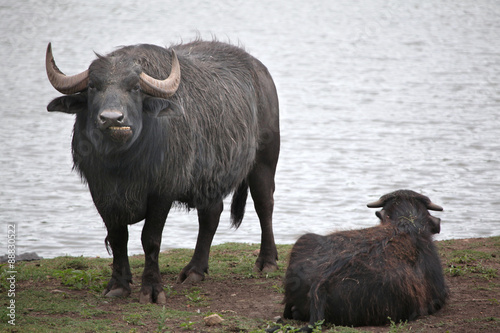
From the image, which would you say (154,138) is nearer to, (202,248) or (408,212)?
(202,248)

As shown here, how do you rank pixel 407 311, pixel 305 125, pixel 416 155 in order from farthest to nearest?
1. pixel 305 125
2. pixel 416 155
3. pixel 407 311

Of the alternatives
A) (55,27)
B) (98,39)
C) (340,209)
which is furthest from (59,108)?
(55,27)

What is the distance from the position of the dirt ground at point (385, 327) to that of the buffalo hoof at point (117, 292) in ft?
0.27

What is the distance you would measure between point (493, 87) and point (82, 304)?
19.2 m

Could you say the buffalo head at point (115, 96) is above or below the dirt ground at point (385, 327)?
above

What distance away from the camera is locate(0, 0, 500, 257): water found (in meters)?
11.3

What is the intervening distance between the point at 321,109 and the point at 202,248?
1373 cm

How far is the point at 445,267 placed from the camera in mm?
7594

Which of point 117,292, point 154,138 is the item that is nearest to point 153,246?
point 117,292

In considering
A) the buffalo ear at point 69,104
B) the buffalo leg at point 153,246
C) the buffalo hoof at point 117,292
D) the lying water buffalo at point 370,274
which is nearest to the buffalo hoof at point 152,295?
the buffalo leg at point 153,246

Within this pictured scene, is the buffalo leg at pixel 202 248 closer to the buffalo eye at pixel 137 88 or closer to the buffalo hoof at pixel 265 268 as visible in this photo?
the buffalo hoof at pixel 265 268

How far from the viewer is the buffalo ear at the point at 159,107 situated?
6.58 meters

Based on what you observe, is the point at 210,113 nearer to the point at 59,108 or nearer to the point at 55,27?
the point at 59,108

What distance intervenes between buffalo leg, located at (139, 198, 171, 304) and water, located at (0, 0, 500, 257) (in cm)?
294
